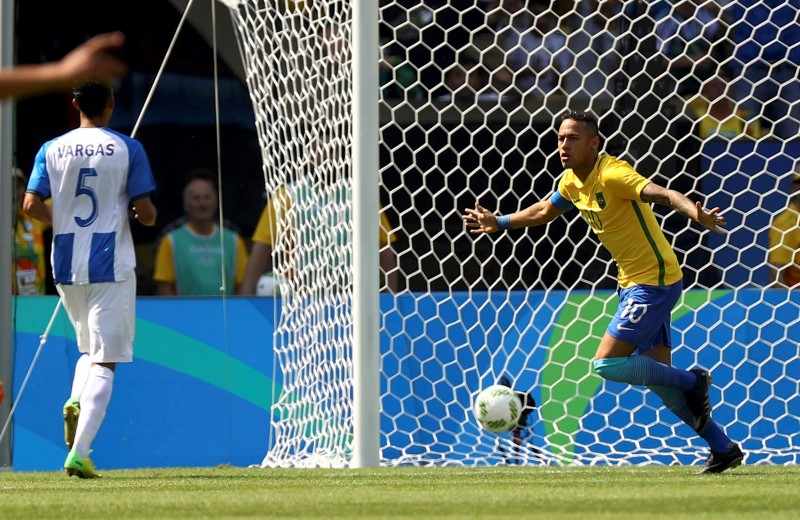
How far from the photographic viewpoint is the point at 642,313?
660 centimetres

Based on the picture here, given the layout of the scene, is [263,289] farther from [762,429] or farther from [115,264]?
[762,429]

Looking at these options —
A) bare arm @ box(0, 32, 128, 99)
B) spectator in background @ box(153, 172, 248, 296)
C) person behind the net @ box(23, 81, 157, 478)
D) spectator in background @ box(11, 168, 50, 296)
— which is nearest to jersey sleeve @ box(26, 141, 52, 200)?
person behind the net @ box(23, 81, 157, 478)

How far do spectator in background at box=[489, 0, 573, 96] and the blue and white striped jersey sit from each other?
9.37ft

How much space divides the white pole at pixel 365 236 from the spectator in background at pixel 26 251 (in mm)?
2686

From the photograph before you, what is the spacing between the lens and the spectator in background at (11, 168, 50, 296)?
8.80 metres

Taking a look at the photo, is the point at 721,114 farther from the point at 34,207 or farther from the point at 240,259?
the point at 34,207

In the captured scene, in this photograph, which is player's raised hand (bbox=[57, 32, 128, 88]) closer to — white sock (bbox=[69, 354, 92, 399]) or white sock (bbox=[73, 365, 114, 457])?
white sock (bbox=[73, 365, 114, 457])

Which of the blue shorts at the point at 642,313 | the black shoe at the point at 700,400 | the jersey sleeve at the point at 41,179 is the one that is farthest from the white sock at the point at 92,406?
the black shoe at the point at 700,400

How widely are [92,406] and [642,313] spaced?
8.65 ft

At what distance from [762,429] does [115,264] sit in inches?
161

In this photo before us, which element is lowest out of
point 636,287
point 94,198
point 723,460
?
point 723,460

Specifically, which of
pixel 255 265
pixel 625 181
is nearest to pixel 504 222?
pixel 625 181

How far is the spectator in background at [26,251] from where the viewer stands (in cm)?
880

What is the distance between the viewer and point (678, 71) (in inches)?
330
